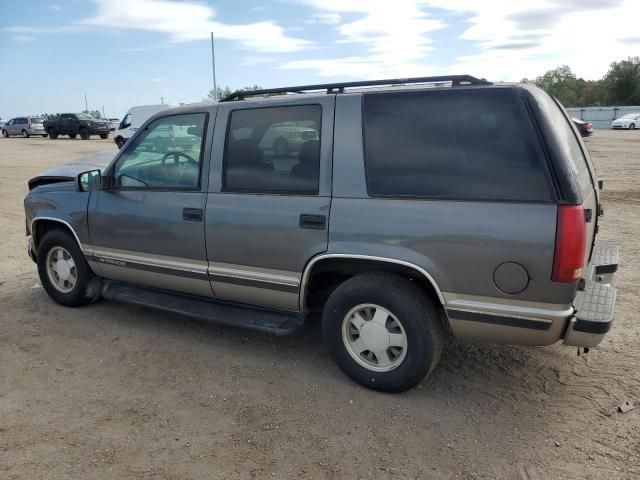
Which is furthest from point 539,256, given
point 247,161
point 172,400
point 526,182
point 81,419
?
point 81,419

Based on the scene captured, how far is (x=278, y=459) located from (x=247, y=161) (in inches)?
78.8

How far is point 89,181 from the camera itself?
4.43 m

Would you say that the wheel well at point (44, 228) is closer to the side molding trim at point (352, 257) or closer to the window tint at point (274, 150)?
the window tint at point (274, 150)

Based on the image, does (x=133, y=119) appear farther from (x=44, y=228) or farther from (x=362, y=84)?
(x=362, y=84)

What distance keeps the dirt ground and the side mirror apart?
1192 mm

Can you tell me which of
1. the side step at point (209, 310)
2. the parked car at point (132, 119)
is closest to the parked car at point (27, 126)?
the parked car at point (132, 119)

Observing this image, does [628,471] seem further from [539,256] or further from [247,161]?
[247,161]

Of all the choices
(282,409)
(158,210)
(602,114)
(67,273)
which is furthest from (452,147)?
(602,114)

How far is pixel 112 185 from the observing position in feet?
14.4

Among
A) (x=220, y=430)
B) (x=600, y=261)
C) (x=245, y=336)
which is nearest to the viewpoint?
(x=220, y=430)

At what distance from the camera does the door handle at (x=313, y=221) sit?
335 centimetres

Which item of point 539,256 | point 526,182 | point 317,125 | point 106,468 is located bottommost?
point 106,468

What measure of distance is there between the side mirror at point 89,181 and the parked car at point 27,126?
117 feet

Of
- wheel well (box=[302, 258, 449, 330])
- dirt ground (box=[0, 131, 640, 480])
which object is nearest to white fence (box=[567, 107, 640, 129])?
dirt ground (box=[0, 131, 640, 480])
